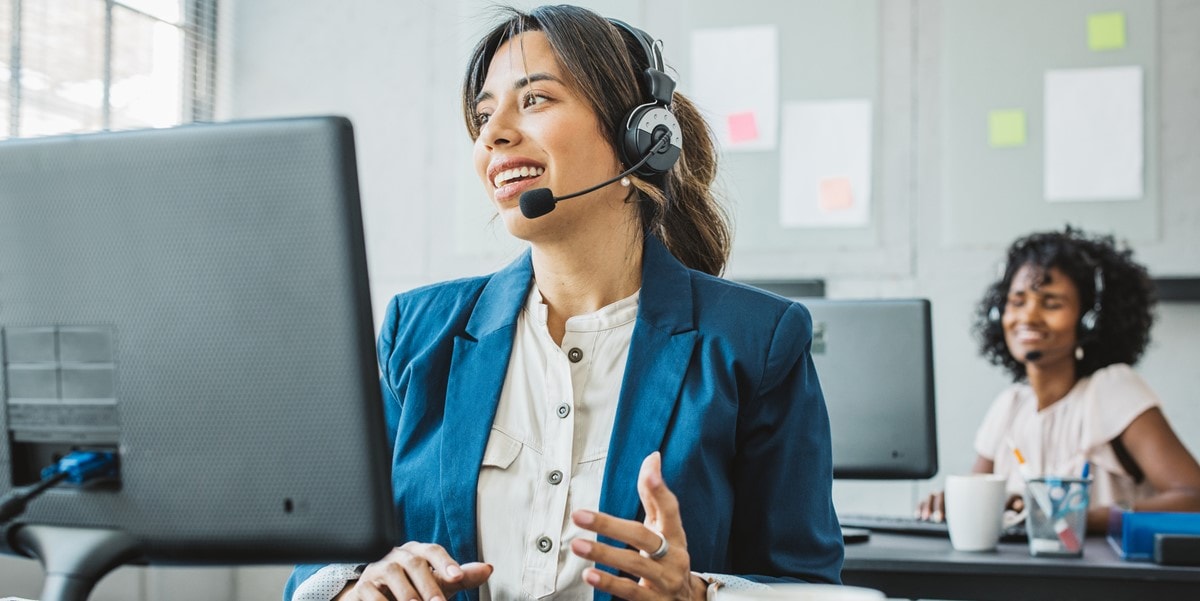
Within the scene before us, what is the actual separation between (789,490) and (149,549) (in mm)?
675

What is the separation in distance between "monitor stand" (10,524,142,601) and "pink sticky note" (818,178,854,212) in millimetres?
2875

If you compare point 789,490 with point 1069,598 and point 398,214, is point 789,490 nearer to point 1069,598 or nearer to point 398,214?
point 1069,598

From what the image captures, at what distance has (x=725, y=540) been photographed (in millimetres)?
1160

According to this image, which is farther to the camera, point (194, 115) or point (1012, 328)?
point (194, 115)

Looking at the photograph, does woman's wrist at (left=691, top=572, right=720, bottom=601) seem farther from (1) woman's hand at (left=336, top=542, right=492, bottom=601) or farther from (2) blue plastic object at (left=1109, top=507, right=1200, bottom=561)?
(2) blue plastic object at (left=1109, top=507, right=1200, bottom=561)

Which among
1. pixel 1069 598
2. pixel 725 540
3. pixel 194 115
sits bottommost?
pixel 1069 598

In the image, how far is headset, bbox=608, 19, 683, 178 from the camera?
50.3 inches

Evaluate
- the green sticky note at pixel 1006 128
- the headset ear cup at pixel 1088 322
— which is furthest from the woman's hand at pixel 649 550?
the green sticky note at pixel 1006 128

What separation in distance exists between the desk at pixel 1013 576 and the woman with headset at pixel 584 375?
536 millimetres

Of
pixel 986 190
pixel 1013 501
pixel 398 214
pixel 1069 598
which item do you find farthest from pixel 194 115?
pixel 1069 598

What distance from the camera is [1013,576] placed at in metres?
1.62

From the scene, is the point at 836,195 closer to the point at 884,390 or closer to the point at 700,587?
the point at 884,390

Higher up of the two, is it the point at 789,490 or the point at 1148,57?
the point at 1148,57

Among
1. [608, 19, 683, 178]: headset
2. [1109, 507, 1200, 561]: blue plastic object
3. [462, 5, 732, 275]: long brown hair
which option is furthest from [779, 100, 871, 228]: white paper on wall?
[608, 19, 683, 178]: headset
